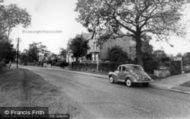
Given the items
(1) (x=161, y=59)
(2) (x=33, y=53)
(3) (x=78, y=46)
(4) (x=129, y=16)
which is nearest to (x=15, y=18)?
(3) (x=78, y=46)

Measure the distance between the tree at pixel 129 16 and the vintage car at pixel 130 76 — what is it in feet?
12.5

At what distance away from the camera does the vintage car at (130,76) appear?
11492mm

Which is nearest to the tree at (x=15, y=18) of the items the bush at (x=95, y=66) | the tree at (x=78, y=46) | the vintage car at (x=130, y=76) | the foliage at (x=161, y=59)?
the tree at (x=78, y=46)

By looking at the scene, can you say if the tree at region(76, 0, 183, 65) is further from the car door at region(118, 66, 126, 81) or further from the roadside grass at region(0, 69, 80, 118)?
the roadside grass at region(0, 69, 80, 118)

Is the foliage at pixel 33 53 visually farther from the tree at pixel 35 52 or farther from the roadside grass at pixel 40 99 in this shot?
the roadside grass at pixel 40 99

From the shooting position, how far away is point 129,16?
49.1 feet

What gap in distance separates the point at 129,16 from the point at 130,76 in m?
6.68

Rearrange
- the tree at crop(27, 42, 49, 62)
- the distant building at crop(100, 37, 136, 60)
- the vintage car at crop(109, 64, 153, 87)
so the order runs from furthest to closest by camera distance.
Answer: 1. the tree at crop(27, 42, 49, 62)
2. the distant building at crop(100, 37, 136, 60)
3. the vintage car at crop(109, 64, 153, 87)

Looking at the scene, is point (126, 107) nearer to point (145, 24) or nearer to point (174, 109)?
point (174, 109)

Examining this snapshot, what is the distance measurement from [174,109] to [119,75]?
7.31m

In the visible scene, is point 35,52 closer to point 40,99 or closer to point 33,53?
point 33,53

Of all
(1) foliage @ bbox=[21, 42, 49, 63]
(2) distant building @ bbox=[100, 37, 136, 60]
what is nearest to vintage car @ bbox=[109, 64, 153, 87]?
(2) distant building @ bbox=[100, 37, 136, 60]

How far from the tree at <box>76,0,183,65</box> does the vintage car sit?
3.82m

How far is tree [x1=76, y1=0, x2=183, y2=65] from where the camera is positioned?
13898mm
